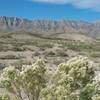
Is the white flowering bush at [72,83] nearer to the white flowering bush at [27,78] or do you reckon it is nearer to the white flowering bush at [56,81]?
the white flowering bush at [56,81]

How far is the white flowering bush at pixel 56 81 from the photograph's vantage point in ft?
36.1

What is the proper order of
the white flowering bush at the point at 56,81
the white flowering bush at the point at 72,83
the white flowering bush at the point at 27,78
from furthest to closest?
1. the white flowering bush at the point at 27,78
2. the white flowering bush at the point at 56,81
3. the white flowering bush at the point at 72,83

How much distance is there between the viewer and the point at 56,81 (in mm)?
11594

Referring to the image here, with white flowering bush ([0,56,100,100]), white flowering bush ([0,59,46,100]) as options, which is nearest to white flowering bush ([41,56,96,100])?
white flowering bush ([0,56,100,100])

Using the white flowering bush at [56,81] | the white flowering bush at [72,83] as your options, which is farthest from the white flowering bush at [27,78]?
the white flowering bush at [72,83]

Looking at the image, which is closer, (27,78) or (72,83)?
(72,83)

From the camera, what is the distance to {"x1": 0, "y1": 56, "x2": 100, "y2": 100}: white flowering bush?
433 inches

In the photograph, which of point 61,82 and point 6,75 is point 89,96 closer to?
point 61,82

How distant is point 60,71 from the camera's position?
39.0 ft

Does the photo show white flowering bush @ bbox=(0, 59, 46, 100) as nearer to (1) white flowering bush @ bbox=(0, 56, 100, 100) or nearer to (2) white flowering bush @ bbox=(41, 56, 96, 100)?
(1) white flowering bush @ bbox=(0, 56, 100, 100)

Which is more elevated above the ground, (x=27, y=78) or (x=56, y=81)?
(x=27, y=78)

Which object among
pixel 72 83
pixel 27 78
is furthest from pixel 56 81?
pixel 27 78

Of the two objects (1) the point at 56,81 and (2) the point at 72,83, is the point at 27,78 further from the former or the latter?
(2) the point at 72,83

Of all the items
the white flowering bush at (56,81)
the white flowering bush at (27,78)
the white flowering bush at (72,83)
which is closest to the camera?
the white flowering bush at (72,83)
